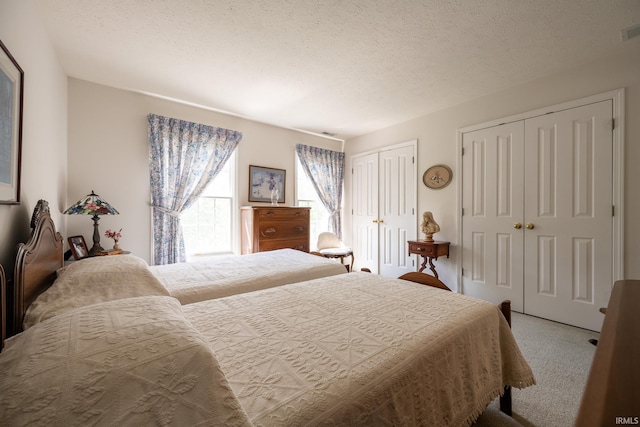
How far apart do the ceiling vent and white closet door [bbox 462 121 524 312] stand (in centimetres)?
104

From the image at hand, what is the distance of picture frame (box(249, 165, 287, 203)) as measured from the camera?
4.14m

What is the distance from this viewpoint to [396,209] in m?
4.40

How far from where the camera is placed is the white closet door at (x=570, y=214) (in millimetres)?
2537

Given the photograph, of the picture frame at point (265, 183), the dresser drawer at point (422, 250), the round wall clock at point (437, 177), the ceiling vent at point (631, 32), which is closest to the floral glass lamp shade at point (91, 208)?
the picture frame at point (265, 183)

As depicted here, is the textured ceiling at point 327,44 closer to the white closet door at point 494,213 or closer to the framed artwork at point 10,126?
the white closet door at point 494,213

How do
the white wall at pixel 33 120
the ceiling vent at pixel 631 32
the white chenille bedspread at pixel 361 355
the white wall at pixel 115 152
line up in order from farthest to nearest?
1. the white wall at pixel 115 152
2. the ceiling vent at pixel 631 32
3. the white wall at pixel 33 120
4. the white chenille bedspread at pixel 361 355

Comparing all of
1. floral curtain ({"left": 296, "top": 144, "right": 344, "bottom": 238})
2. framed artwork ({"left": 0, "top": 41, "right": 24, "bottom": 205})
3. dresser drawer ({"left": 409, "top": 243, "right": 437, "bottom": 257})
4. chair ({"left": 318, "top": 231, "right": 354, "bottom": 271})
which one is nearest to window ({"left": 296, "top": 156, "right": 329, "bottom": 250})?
floral curtain ({"left": 296, "top": 144, "right": 344, "bottom": 238})

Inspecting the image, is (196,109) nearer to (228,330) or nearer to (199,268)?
(199,268)

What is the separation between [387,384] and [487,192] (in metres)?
3.30

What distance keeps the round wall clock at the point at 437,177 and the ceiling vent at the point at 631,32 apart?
1.93 metres

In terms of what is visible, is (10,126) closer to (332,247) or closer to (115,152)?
(115,152)

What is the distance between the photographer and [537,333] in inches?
101

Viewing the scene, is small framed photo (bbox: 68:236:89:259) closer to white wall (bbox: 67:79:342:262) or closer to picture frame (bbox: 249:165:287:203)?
white wall (bbox: 67:79:342:262)

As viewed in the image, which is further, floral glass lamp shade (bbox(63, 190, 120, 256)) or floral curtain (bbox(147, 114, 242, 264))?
floral curtain (bbox(147, 114, 242, 264))
